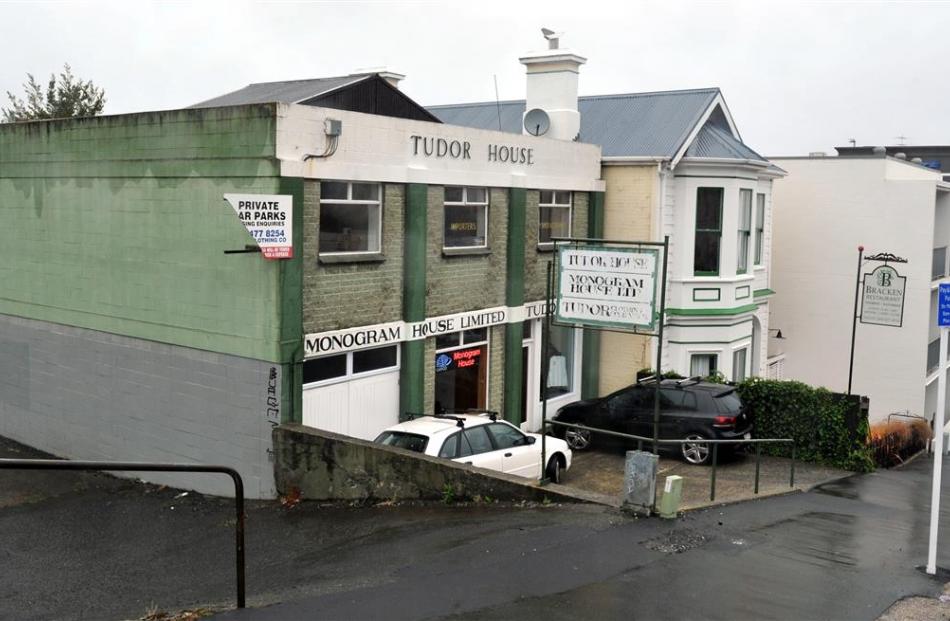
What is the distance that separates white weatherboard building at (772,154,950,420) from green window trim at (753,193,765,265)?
7337 mm

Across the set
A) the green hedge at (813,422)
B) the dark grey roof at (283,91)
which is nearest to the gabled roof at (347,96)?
the dark grey roof at (283,91)

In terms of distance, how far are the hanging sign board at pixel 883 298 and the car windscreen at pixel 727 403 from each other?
1255 cm

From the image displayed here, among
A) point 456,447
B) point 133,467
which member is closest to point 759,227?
point 456,447

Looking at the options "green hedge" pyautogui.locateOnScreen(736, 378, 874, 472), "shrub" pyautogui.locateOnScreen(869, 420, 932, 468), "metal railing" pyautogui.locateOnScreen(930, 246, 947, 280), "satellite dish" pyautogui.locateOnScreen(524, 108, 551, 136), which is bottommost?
"shrub" pyautogui.locateOnScreen(869, 420, 932, 468)

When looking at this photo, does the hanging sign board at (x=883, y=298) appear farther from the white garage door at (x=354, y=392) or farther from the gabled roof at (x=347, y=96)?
the white garage door at (x=354, y=392)

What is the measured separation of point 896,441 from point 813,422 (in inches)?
206

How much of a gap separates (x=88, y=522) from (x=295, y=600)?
7.59 meters

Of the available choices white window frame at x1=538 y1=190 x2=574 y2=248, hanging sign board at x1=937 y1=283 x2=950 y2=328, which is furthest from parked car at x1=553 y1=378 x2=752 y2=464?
hanging sign board at x1=937 y1=283 x2=950 y2=328

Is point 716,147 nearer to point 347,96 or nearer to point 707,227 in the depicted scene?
point 707,227

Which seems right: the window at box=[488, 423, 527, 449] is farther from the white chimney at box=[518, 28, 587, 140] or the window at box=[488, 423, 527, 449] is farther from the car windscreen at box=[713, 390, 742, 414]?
the white chimney at box=[518, 28, 587, 140]

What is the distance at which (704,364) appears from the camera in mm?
23891

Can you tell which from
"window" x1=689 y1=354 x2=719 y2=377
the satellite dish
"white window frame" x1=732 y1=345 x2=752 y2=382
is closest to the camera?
"window" x1=689 y1=354 x2=719 y2=377

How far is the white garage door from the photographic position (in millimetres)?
15828

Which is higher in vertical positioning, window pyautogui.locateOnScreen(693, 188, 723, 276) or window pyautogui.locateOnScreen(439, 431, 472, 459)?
window pyautogui.locateOnScreen(693, 188, 723, 276)
